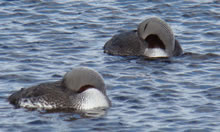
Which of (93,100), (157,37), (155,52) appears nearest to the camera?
(93,100)

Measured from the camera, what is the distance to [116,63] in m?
16.4

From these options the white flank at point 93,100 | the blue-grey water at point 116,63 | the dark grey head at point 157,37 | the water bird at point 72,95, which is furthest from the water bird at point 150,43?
the white flank at point 93,100

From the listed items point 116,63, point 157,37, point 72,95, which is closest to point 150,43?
point 157,37

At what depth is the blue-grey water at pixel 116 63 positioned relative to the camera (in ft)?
40.5

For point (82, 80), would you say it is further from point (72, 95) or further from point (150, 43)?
point (150, 43)

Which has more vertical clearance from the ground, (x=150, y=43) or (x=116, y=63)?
(x=150, y=43)

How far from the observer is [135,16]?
67.8 feet

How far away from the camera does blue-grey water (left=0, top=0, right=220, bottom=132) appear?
1236cm

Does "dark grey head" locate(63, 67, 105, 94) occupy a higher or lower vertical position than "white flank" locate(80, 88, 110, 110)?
higher

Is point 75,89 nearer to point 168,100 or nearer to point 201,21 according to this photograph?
point 168,100

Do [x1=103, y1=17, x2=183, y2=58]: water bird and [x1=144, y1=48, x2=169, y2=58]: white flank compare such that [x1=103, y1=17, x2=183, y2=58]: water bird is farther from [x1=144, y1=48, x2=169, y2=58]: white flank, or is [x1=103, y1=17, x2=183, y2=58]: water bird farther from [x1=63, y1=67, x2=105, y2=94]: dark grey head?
[x1=63, y1=67, x2=105, y2=94]: dark grey head

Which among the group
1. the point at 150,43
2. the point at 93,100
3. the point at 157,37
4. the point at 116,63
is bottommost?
the point at 116,63

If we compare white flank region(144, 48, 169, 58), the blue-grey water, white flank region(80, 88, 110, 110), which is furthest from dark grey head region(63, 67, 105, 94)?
white flank region(144, 48, 169, 58)

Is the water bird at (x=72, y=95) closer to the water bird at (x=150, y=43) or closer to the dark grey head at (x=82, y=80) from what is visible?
the dark grey head at (x=82, y=80)
